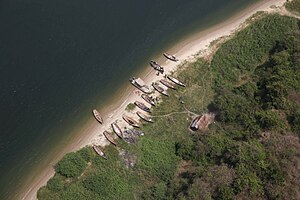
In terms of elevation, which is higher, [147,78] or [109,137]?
[147,78]

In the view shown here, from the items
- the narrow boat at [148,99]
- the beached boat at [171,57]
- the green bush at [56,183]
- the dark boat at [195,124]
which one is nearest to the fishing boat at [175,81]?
the beached boat at [171,57]

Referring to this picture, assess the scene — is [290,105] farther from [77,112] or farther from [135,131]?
[77,112]

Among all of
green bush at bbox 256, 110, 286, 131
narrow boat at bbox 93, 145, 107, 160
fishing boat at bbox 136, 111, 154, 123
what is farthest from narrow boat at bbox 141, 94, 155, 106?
green bush at bbox 256, 110, 286, 131

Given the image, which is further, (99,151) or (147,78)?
(147,78)

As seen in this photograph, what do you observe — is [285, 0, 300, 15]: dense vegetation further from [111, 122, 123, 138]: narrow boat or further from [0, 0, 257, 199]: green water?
[111, 122, 123, 138]: narrow boat

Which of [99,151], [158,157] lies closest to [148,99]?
[158,157]

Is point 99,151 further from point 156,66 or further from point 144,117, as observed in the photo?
point 156,66
